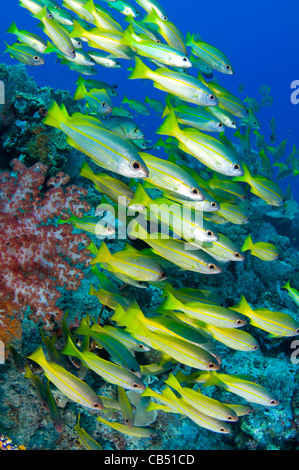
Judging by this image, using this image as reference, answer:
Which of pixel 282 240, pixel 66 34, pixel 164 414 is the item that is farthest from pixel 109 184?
pixel 282 240

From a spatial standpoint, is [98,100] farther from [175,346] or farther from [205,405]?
[205,405]

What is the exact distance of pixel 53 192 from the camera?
368 centimetres

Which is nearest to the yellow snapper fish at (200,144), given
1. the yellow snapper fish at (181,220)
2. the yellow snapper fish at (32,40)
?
the yellow snapper fish at (181,220)

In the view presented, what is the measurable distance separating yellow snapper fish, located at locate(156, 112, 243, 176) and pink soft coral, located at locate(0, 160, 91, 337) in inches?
56.0

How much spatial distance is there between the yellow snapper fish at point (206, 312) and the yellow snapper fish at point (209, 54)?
379 cm

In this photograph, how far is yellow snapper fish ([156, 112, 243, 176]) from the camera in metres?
3.07

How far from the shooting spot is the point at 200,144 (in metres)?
3.10

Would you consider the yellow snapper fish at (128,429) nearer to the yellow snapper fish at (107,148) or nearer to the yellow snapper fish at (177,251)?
the yellow snapper fish at (177,251)

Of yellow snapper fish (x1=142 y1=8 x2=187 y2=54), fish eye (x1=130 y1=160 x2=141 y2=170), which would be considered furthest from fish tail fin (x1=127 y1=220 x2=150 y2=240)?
yellow snapper fish (x1=142 y1=8 x2=187 y2=54)

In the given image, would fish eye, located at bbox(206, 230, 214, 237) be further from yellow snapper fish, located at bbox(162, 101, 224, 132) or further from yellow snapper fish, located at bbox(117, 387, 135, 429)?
yellow snapper fish, located at bbox(117, 387, 135, 429)

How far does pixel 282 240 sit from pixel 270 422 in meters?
5.90

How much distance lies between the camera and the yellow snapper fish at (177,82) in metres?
3.21

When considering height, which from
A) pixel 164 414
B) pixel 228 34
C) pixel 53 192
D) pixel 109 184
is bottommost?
pixel 164 414

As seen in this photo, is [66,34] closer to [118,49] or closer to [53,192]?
[118,49]
